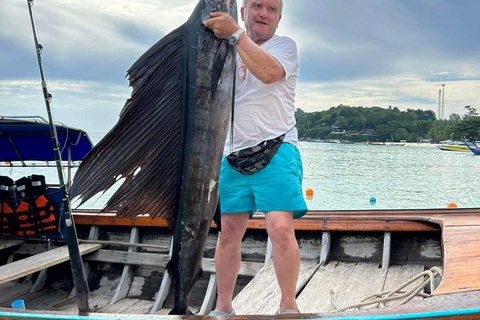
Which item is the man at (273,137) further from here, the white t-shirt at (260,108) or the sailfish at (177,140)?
the sailfish at (177,140)

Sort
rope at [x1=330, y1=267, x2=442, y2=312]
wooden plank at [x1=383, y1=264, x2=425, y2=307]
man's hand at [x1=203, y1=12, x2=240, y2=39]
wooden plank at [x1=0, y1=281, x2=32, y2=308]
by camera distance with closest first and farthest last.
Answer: man's hand at [x1=203, y1=12, x2=240, y2=39] < rope at [x1=330, y1=267, x2=442, y2=312] < wooden plank at [x1=383, y1=264, x2=425, y2=307] < wooden plank at [x1=0, y1=281, x2=32, y2=308]

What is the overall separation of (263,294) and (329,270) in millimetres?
935

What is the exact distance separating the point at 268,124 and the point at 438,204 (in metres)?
26.3

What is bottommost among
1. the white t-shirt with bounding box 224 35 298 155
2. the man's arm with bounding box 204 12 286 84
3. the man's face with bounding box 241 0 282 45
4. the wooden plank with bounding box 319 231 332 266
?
the wooden plank with bounding box 319 231 332 266

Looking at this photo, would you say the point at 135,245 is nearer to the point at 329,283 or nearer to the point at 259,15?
the point at 329,283

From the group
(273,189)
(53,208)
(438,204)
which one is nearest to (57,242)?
(53,208)

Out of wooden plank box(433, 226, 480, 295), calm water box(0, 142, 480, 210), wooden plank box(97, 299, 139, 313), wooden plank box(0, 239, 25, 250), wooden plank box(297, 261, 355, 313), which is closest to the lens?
wooden plank box(433, 226, 480, 295)

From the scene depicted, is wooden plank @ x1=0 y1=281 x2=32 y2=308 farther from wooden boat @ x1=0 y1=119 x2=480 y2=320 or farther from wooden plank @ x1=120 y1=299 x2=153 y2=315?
wooden plank @ x1=120 y1=299 x2=153 y2=315

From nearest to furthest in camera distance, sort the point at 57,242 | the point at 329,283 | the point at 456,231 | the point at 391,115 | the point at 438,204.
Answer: the point at 456,231
the point at 329,283
the point at 57,242
the point at 438,204
the point at 391,115

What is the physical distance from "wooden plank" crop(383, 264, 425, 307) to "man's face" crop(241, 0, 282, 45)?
91.8 inches

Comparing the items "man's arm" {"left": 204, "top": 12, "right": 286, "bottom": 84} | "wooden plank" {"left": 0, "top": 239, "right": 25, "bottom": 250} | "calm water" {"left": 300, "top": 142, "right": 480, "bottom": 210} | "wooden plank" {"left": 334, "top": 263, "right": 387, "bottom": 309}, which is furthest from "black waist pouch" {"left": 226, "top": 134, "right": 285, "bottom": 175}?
"calm water" {"left": 300, "top": 142, "right": 480, "bottom": 210}

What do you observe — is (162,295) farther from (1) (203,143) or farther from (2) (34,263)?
(1) (203,143)

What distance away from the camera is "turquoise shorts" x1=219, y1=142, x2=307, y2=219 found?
2506mm

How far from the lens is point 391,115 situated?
82438mm
